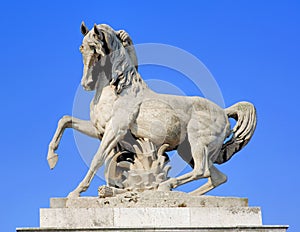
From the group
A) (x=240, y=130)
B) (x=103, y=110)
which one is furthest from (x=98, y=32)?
(x=240, y=130)

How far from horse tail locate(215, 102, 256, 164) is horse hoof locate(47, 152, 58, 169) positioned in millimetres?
3306

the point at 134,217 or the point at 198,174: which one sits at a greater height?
the point at 198,174

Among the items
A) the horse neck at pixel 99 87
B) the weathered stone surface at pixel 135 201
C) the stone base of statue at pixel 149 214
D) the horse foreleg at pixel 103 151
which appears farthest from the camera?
the horse neck at pixel 99 87

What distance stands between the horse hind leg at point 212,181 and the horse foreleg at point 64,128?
2.29 m

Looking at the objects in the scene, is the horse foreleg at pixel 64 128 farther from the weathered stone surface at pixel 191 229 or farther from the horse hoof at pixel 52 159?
the weathered stone surface at pixel 191 229

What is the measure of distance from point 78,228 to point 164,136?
8.71ft

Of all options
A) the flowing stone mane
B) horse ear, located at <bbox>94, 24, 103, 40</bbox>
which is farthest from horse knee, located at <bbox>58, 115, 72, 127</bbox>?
horse ear, located at <bbox>94, 24, 103, 40</bbox>

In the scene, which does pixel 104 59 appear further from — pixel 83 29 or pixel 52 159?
pixel 52 159

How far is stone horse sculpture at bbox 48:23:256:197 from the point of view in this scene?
585 inches

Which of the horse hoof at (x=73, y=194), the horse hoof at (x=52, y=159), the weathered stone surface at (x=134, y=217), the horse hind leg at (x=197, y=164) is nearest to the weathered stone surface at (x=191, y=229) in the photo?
the weathered stone surface at (x=134, y=217)

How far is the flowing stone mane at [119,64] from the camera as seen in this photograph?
49.5ft

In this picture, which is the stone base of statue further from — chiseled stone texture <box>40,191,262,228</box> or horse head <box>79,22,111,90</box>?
horse head <box>79,22,111,90</box>

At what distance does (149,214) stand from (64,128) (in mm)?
2626

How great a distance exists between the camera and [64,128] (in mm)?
15242
